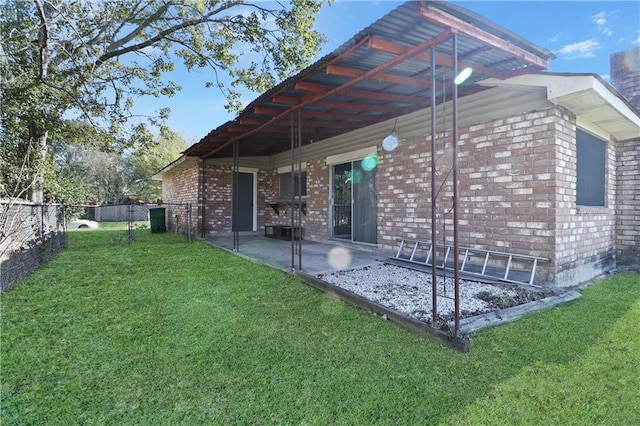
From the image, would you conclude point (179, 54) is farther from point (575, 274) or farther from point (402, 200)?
point (575, 274)

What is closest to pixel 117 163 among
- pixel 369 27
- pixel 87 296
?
pixel 87 296

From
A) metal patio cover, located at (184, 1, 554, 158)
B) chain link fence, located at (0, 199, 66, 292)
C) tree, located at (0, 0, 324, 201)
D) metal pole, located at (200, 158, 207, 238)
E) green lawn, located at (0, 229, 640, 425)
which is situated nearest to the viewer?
green lawn, located at (0, 229, 640, 425)

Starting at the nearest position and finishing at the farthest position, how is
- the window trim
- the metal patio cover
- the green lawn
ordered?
the green lawn → the metal patio cover → the window trim

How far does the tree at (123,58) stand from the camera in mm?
6156

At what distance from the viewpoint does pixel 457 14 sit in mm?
2500

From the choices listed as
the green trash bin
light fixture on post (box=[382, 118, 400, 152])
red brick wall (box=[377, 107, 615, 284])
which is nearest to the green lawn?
red brick wall (box=[377, 107, 615, 284])

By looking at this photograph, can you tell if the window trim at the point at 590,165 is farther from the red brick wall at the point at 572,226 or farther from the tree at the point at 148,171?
the tree at the point at 148,171

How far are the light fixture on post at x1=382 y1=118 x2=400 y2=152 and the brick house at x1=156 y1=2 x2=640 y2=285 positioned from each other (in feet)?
0.18

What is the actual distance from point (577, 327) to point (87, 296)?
5.28 meters

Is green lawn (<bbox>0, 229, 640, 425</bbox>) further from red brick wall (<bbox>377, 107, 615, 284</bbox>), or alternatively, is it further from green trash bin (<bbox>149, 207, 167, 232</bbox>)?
green trash bin (<bbox>149, 207, 167, 232</bbox>)

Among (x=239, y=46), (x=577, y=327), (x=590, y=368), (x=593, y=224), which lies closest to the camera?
(x=590, y=368)

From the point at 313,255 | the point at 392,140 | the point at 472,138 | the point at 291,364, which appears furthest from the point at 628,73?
the point at 291,364

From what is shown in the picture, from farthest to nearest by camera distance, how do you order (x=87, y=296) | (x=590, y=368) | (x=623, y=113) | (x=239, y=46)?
1. (x=239, y=46)
2. (x=623, y=113)
3. (x=87, y=296)
4. (x=590, y=368)

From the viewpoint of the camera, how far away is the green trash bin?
1184 cm
